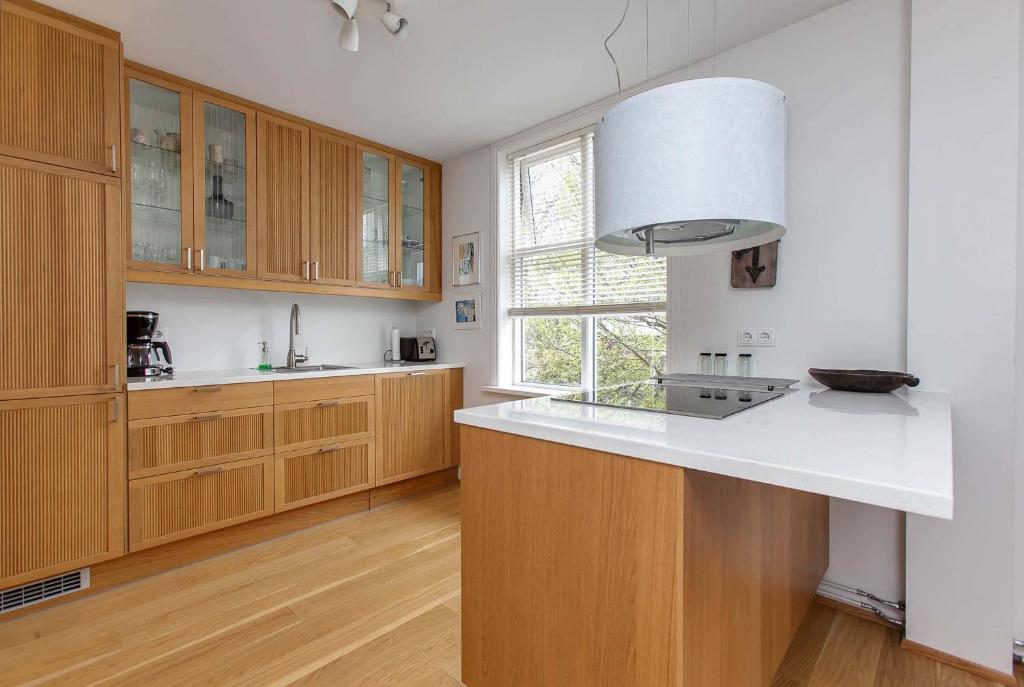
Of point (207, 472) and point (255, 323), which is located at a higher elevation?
point (255, 323)

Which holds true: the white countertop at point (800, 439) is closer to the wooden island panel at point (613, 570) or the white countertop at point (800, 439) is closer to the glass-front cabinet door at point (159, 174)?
the wooden island panel at point (613, 570)

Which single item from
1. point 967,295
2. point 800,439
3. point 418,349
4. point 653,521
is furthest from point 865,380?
point 418,349

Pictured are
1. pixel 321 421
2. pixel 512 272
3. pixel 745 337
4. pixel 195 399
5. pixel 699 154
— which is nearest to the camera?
pixel 699 154

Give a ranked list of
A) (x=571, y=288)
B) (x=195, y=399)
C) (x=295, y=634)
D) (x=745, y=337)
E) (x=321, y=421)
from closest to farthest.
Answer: (x=295, y=634)
(x=745, y=337)
(x=195, y=399)
(x=321, y=421)
(x=571, y=288)

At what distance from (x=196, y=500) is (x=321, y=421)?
2.27ft

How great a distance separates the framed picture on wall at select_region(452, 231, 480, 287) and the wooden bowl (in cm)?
229

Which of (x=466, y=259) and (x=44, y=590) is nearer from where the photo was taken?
(x=44, y=590)

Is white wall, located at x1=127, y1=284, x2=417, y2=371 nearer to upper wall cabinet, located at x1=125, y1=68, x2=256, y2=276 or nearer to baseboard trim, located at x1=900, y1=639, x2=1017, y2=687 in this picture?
upper wall cabinet, located at x1=125, y1=68, x2=256, y2=276

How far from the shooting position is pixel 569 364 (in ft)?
10.1

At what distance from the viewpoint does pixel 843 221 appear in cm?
191

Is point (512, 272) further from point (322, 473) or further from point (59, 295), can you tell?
point (59, 295)

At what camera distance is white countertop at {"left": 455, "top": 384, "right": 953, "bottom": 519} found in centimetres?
70

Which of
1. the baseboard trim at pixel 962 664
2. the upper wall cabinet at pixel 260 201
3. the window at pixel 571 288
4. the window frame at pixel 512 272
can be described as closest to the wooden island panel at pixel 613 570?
the baseboard trim at pixel 962 664

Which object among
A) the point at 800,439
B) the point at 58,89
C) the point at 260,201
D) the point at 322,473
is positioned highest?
the point at 58,89
